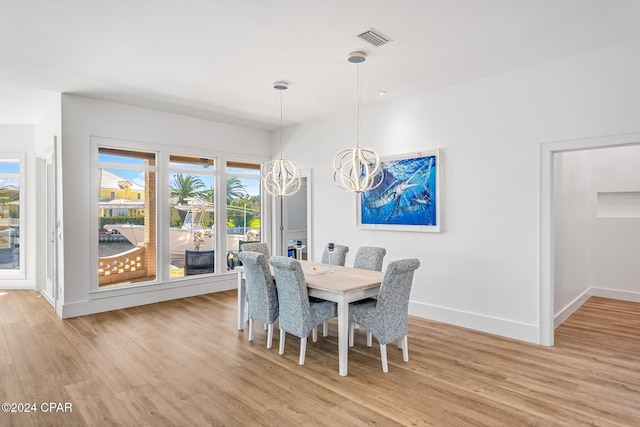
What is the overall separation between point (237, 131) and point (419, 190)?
3.50 metres

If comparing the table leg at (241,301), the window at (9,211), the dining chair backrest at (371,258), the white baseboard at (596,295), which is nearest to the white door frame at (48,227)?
the window at (9,211)

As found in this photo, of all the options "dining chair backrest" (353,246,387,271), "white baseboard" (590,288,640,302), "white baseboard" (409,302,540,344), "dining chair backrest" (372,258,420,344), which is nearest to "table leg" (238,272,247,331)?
"dining chair backrest" (353,246,387,271)

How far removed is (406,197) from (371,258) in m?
1.11

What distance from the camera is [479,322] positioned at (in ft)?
14.3

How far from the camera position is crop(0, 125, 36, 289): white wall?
643cm

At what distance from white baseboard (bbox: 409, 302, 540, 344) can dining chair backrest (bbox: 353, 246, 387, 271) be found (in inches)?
40.9

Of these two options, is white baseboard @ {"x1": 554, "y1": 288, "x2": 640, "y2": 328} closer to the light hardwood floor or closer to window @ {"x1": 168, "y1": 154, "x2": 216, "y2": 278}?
the light hardwood floor

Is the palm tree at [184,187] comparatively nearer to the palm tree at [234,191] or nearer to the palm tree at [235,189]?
the palm tree at [234,191]

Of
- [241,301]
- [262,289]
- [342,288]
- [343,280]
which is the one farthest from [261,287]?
[342,288]

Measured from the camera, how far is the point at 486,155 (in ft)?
14.2

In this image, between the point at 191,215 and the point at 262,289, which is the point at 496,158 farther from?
the point at 191,215

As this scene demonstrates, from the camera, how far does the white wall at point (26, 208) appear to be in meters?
6.43

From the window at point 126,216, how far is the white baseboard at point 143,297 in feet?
0.73

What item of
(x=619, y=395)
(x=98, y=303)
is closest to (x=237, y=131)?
(x=98, y=303)
